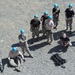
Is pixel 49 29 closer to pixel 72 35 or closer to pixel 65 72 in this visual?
pixel 72 35

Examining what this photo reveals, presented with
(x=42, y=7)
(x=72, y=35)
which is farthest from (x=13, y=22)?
(x=72, y=35)

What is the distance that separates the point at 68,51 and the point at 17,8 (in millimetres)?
6275

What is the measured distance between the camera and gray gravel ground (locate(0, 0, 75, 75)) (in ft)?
52.1

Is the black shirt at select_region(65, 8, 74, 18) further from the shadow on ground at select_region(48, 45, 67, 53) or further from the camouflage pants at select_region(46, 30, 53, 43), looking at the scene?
the shadow on ground at select_region(48, 45, 67, 53)

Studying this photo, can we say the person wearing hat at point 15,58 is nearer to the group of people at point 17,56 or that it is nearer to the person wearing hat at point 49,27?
the group of people at point 17,56

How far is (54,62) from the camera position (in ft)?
53.7

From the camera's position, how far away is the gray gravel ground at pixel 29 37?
15875 millimetres

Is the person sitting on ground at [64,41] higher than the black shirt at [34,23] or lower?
lower

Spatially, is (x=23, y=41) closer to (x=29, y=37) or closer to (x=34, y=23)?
(x=34, y=23)

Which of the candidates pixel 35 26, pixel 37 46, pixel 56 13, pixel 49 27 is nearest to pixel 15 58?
pixel 37 46

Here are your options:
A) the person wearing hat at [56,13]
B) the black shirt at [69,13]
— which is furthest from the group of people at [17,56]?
the black shirt at [69,13]

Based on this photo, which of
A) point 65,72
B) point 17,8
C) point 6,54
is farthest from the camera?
point 17,8

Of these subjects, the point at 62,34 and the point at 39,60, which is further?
the point at 62,34

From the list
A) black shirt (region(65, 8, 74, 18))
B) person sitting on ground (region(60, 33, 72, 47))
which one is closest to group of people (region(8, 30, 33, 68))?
person sitting on ground (region(60, 33, 72, 47))
